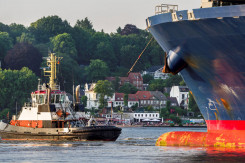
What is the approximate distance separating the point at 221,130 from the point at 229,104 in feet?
6.34

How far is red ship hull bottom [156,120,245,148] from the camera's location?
1860 inches

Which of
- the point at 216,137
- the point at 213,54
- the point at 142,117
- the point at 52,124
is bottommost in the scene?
the point at 216,137

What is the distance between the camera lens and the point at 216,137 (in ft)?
159

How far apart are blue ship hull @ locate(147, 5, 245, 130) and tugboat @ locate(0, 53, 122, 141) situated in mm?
18585

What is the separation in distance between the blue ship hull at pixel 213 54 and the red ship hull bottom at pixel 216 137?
7 cm

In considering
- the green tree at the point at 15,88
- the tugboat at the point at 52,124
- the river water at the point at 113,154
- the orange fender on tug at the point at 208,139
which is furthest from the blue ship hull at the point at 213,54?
the green tree at the point at 15,88

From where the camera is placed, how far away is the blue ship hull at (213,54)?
145ft

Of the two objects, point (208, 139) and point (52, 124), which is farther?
point (52, 124)

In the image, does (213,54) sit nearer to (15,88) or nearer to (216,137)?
(216,137)

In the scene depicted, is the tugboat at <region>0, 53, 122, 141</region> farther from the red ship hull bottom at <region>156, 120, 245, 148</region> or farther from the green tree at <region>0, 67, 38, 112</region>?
the green tree at <region>0, 67, 38, 112</region>

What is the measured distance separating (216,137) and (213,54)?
5606 mm

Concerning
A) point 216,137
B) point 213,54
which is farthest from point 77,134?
point 213,54

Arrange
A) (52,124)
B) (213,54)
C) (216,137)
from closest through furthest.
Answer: (213,54) → (216,137) → (52,124)

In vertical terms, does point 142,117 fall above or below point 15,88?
below
